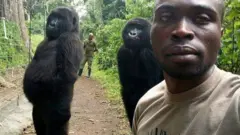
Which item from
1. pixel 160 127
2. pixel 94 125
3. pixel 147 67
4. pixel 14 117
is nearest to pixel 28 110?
pixel 14 117

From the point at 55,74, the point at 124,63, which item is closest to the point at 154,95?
the point at 55,74

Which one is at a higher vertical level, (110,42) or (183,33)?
(183,33)

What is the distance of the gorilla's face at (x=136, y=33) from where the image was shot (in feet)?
15.1

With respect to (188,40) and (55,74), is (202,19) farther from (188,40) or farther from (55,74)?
(55,74)

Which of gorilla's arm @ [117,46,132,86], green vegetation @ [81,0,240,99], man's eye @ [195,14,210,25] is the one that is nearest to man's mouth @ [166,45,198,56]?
man's eye @ [195,14,210,25]

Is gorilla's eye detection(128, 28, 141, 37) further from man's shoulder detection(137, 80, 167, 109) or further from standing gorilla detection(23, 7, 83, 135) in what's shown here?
man's shoulder detection(137, 80, 167, 109)

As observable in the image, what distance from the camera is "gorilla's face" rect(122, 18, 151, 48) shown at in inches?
181

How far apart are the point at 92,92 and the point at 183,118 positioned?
9195 millimetres

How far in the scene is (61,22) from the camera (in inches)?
170

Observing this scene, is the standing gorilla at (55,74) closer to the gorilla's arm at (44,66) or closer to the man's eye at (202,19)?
the gorilla's arm at (44,66)

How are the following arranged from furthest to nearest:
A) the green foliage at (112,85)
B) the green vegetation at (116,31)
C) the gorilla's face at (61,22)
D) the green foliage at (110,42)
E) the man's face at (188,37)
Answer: the green foliage at (110,42) → the green foliage at (112,85) → the gorilla's face at (61,22) → the green vegetation at (116,31) → the man's face at (188,37)

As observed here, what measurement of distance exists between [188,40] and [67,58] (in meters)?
2.97

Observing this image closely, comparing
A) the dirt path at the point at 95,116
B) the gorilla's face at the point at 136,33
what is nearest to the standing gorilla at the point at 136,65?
the gorilla's face at the point at 136,33

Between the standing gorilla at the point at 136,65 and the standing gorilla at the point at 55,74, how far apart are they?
0.73 meters
